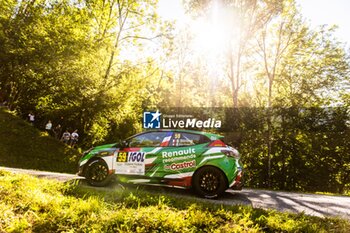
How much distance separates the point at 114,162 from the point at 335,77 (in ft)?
62.3

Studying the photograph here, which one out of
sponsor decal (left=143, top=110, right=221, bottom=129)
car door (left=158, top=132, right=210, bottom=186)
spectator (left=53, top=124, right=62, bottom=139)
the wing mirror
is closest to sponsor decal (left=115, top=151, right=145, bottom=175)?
the wing mirror

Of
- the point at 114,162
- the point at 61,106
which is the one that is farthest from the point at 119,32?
the point at 114,162

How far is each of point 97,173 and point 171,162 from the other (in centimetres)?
220

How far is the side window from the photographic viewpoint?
7352 mm

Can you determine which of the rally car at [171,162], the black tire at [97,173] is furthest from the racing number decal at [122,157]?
the black tire at [97,173]

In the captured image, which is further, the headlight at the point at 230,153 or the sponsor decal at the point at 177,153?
the sponsor decal at the point at 177,153

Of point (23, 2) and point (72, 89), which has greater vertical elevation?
point (23, 2)

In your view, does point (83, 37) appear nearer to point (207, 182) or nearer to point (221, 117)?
point (221, 117)

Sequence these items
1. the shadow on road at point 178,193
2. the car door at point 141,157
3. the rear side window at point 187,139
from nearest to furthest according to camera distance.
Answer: the shadow on road at point 178,193, the rear side window at point 187,139, the car door at point 141,157

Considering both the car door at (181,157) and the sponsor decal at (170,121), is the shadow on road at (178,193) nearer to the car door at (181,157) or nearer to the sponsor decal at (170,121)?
the car door at (181,157)

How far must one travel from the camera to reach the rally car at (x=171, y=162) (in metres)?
6.80

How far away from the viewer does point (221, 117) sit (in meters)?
19.1

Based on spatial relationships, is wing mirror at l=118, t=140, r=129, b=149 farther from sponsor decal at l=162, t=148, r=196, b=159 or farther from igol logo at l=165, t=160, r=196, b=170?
igol logo at l=165, t=160, r=196, b=170

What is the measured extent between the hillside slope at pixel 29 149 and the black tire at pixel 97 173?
7.82 metres
